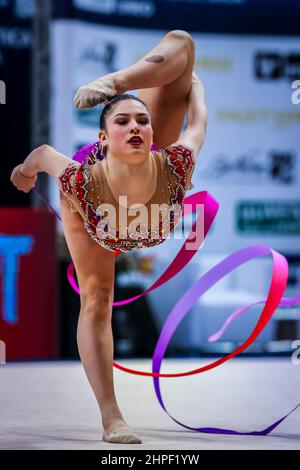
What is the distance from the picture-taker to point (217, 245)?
7887mm

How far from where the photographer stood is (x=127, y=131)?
2934 mm

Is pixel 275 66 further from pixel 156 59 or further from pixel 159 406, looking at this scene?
pixel 156 59

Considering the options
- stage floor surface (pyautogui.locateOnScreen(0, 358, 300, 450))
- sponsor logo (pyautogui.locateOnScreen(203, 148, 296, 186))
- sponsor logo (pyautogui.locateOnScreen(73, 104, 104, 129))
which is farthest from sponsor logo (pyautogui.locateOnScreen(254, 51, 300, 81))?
stage floor surface (pyautogui.locateOnScreen(0, 358, 300, 450))

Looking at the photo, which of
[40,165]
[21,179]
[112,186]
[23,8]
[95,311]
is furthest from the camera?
[23,8]

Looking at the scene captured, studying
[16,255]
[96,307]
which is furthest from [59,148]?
[96,307]

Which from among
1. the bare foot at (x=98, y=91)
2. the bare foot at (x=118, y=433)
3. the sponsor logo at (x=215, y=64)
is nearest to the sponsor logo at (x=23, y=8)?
the sponsor logo at (x=215, y=64)

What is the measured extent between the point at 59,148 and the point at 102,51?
876 millimetres

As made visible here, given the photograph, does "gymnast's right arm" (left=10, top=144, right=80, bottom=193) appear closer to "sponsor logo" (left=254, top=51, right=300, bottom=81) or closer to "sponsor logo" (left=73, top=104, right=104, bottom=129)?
"sponsor logo" (left=73, top=104, right=104, bottom=129)

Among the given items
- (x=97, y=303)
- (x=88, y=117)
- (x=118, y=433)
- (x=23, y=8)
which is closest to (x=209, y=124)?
(x=88, y=117)

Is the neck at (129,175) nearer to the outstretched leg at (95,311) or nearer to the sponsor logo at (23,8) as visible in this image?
the outstretched leg at (95,311)

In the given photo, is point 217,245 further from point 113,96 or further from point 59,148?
point 113,96

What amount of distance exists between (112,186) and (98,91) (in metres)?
0.29

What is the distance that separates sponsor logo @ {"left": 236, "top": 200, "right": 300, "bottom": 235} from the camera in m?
7.88

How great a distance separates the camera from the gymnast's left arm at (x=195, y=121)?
3.18m
